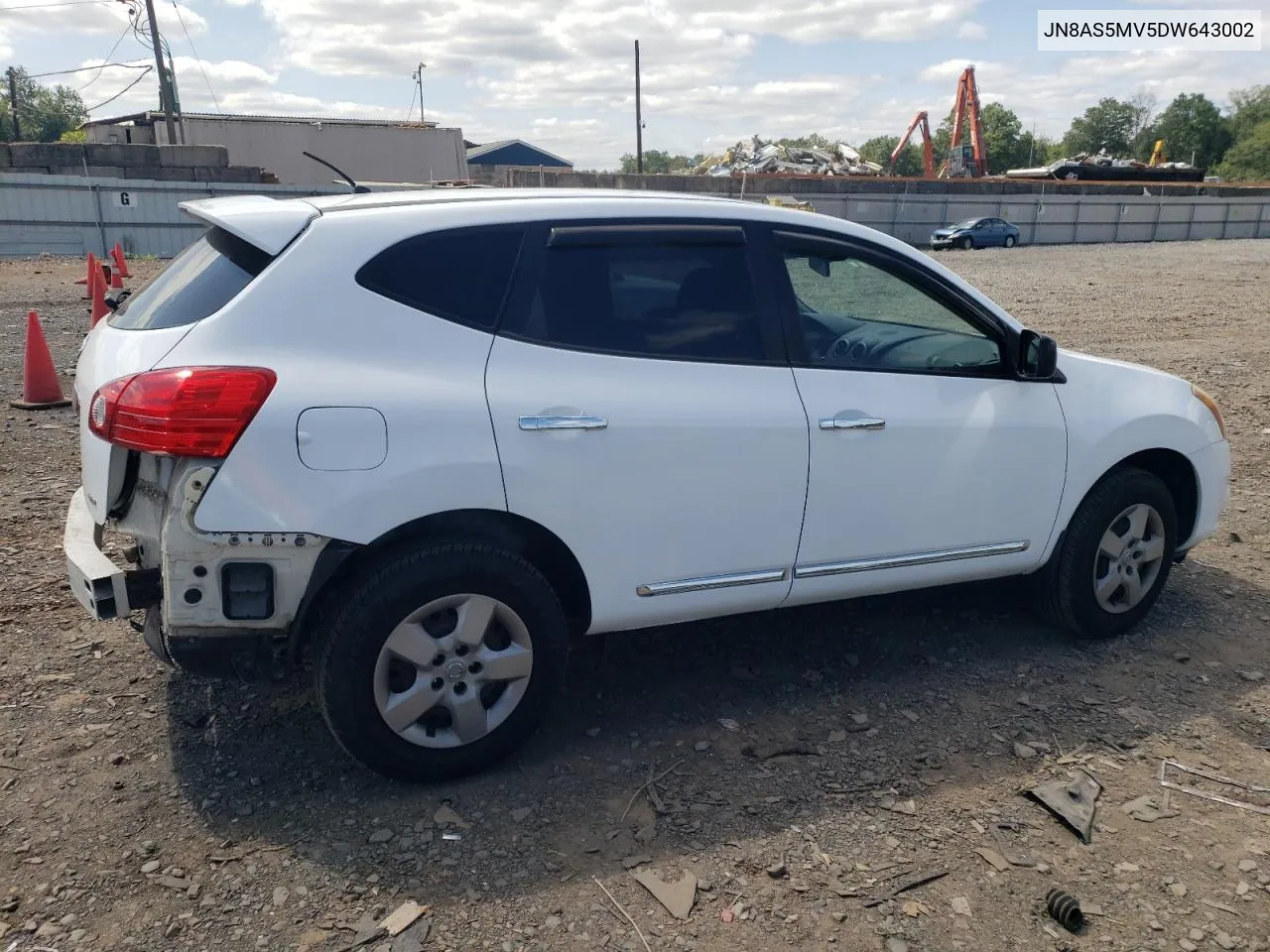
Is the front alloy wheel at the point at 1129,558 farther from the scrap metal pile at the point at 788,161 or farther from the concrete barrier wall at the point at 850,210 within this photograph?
the scrap metal pile at the point at 788,161

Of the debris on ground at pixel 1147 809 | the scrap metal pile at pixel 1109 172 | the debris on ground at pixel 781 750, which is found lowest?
the debris on ground at pixel 1147 809

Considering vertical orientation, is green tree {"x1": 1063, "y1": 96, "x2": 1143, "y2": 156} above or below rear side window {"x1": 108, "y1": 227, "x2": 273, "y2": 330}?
above

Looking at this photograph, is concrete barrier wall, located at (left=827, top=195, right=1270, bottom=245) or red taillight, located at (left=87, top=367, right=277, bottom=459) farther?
concrete barrier wall, located at (left=827, top=195, right=1270, bottom=245)

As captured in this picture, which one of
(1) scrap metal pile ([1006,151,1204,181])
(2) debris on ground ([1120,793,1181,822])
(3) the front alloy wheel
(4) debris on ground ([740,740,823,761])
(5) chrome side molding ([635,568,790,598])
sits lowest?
(2) debris on ground ([1120,793,1181,822])

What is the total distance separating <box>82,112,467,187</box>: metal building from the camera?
4312cm

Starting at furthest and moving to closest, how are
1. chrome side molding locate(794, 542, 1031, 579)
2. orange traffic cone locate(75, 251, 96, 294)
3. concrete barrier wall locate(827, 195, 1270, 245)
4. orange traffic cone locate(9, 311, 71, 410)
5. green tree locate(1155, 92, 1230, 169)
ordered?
green tree locate(1155, 92, 1230, 169)
concrete barrier wall locate(827, 195, 1270, 245)
orange traffic cone locate(75, 251, 96, 294)
orange traffic cone locate(9, 311, 71, 410)
chrome side molding locate(794, 542, 1031, 579)

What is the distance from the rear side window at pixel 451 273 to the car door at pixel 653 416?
0.07m

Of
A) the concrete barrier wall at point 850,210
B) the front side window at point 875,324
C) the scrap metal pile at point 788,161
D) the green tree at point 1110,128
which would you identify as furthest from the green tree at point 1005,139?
the front side window at point 875,324

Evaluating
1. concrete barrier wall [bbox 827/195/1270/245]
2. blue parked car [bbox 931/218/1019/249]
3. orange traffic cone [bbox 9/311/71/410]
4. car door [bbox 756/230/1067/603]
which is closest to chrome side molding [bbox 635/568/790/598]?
car door [bbox 756/230/1067/603]

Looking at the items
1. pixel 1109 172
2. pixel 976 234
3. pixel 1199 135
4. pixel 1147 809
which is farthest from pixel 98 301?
pixel 1199 135

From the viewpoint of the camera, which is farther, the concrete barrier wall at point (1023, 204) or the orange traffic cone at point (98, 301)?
the concrete barrier wall at point (1023, 204)

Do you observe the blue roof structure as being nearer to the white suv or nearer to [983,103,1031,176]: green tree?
[983,103,1031,176]: green tree

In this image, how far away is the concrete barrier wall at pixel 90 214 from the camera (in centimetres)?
2264

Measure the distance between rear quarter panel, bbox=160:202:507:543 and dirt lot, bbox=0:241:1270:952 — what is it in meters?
0.73
